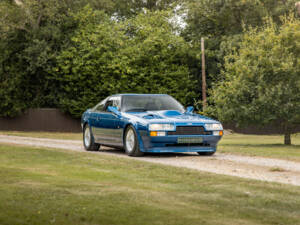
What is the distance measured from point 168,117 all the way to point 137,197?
291 inches

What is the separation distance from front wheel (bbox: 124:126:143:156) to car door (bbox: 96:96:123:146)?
28cm

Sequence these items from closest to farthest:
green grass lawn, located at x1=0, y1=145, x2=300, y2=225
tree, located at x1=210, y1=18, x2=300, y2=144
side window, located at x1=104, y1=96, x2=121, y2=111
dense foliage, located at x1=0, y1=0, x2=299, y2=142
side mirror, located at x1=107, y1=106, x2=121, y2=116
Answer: green grass lawn, located at x1=0, y1=145, x2=300, y2=225
side mirror, located at x1=107, y1=106, x2=121, y2=116
side window, located at x1=104, y1=96, x2=121, y2=111
tree, located at x1=210, y1=18, x2=300, y2=144
dense foliage, located at x1=0, y1=0, x2=299, y2=142

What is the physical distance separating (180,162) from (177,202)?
20.4 ft

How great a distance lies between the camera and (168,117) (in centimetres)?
1480

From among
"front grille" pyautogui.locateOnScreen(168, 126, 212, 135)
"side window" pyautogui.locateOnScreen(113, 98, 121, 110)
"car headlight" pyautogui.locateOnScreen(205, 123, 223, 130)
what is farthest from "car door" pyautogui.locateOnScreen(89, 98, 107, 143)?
"car headlight" pyautogui.locateOnScreen(205, 123, 223, 130)

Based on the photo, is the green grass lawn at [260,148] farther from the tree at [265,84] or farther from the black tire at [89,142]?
the black tire at [89,142]

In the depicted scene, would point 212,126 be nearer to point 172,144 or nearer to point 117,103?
point 172,144

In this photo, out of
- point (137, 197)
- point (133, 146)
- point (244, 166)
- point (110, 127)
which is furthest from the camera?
point (110, 127)

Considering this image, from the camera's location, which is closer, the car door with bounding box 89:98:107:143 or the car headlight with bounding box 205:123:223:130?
the car headlight with bounding box 205:123:223:130

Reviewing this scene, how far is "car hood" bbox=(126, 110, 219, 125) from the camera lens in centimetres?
1448

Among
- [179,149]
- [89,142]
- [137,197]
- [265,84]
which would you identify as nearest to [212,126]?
[179,149]

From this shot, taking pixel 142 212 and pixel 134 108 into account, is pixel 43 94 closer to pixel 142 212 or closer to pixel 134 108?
pixel 134 108

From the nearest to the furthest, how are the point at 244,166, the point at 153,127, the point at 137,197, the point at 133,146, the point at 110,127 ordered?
the point at 137,197 → the point at 244,166 → the point at 153,127 → the point at 133,146 → the point at 110,127

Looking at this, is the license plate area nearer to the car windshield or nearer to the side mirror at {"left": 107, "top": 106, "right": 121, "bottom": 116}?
the car windshield
